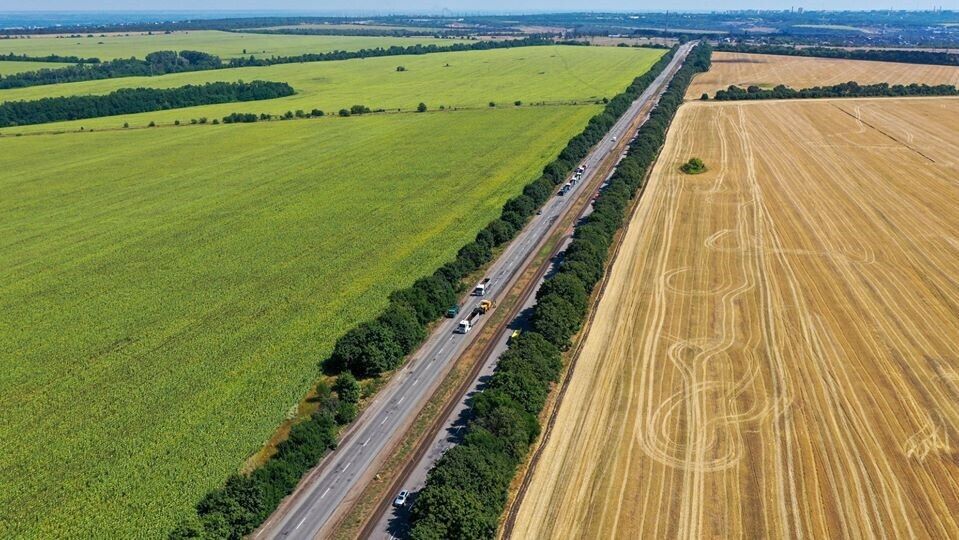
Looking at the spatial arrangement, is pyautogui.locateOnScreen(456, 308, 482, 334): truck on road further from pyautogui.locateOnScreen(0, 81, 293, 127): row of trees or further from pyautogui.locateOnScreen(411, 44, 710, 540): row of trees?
pyautogui.locateOnScreen(0, 81, 293, 127): row of trees

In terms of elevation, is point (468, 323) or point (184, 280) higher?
point (468, 323)

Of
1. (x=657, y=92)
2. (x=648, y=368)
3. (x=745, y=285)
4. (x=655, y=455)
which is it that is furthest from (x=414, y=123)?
(x=655, y=455)

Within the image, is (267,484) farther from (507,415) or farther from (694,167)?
(694,167)

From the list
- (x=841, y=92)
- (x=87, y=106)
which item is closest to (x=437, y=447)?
(x=87, y=106)

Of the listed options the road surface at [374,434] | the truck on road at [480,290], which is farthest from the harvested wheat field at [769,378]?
the truck on road at [480,290]

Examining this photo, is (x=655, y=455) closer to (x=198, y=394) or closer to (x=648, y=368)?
(x=648, y=368)

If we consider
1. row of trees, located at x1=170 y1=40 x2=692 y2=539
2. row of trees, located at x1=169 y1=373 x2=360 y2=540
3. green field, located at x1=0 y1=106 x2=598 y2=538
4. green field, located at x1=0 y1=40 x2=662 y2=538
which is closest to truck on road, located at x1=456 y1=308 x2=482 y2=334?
row of trees, located at x1=170 y1=40 x2=692 y2=539
